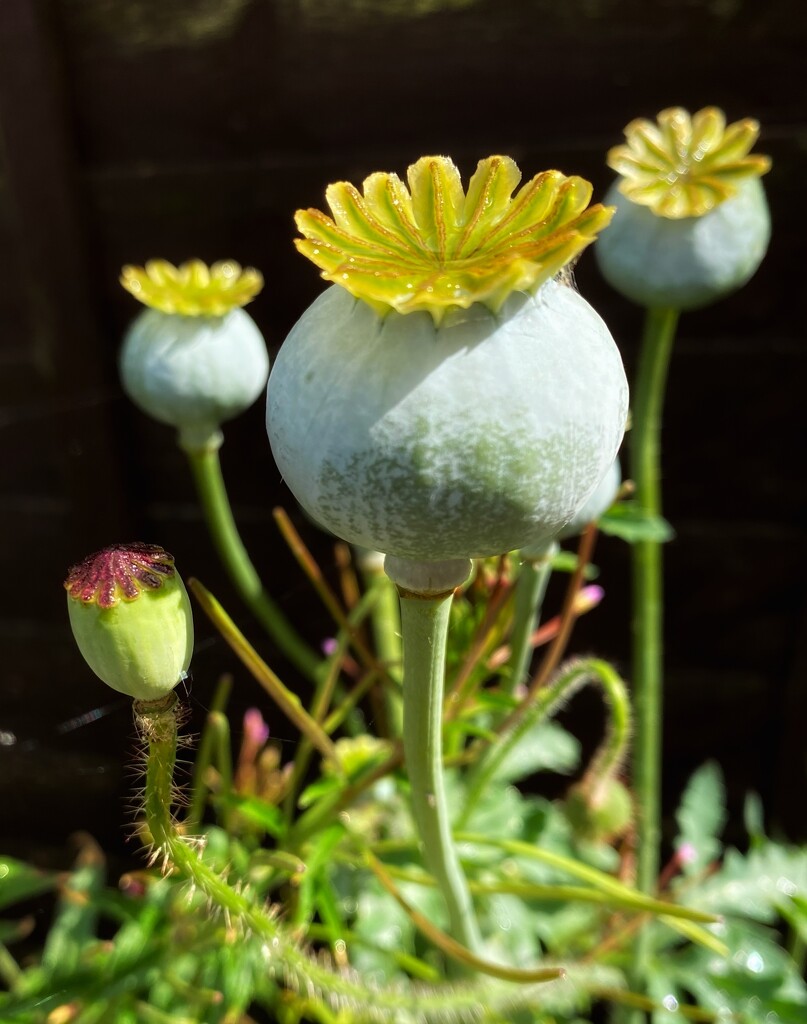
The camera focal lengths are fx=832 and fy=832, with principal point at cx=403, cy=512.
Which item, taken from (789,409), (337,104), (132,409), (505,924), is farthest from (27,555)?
(789,409)

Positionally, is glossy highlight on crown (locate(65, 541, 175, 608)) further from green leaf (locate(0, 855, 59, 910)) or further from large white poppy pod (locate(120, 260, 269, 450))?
green leaf (locate(0, 855, 59, 910))

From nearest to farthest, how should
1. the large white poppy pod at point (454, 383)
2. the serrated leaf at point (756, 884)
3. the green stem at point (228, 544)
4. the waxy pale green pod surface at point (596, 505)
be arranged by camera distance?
1. the large white poppy pod at point (454, 383)
2. the waxy pale green pod surface at point (596, 505)
3. the green stem at point (228, 544)
4. the serrated leaf at point (756, 884)

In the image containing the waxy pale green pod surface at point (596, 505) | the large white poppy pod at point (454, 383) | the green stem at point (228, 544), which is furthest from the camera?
the green stem at point (228, 544)

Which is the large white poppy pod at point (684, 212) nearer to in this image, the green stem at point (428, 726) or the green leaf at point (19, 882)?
the green stem at point (428, 726)

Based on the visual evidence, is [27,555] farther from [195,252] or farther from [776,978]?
[776,978]

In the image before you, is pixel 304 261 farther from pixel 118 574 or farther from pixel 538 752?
pixel 118 574

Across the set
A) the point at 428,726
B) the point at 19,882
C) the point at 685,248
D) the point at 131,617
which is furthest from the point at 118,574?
the point at 19,882

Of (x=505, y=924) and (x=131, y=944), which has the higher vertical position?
(x=131, y=944)

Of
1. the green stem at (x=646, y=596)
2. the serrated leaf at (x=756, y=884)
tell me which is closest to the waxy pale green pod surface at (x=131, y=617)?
the green stem at (x=646, y=596)
